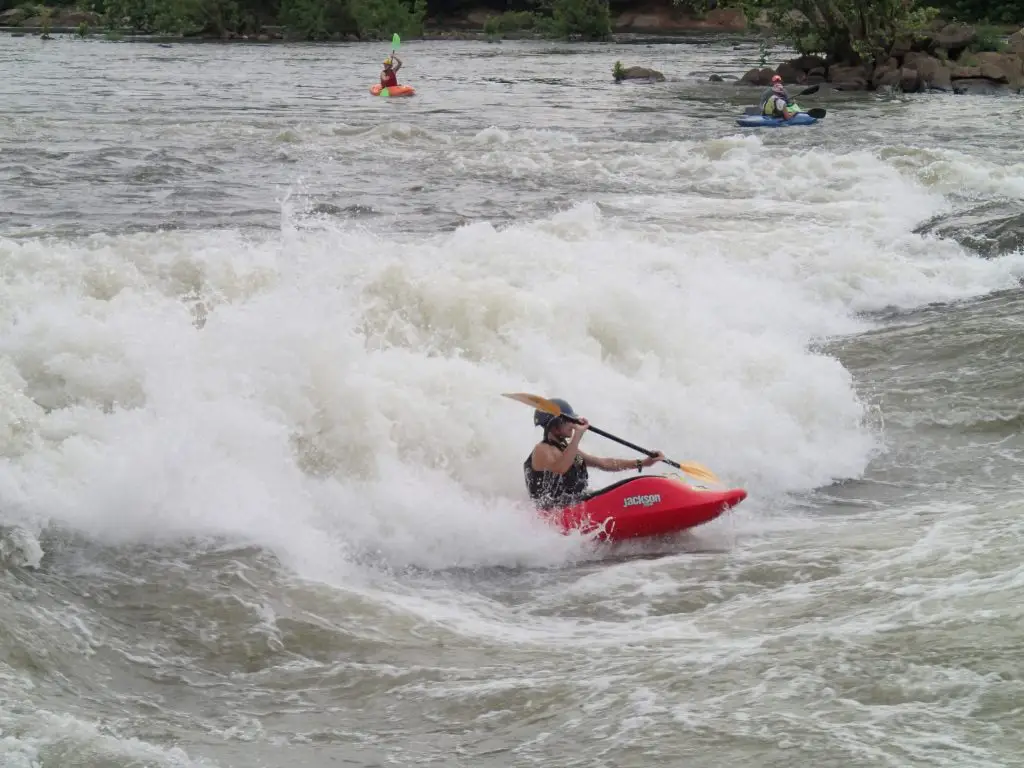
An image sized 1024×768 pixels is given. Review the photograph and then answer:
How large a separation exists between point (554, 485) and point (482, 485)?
617 millimetres

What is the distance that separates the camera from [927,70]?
32.6 metres

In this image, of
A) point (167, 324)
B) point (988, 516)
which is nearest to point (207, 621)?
point (167, 324)

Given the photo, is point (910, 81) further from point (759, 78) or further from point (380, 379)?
point (380, 379)

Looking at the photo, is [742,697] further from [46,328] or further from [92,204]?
[92,204]

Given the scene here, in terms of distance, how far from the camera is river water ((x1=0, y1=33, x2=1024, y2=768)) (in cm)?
469

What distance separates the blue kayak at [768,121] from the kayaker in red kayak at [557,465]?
1768cm

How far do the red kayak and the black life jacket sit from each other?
10 centimetres

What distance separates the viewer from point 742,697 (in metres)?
4.71

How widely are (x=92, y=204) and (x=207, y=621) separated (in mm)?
9844

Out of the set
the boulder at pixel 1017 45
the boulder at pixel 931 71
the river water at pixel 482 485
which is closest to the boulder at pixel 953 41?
the boulder at pixel 1017 45

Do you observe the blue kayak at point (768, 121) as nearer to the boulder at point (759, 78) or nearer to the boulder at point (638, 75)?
the boulder at point (759, 78)

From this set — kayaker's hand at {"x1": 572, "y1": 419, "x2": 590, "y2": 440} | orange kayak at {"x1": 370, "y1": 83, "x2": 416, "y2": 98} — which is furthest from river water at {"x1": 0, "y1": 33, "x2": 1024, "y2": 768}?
orange kayak at {"x1": 370, "y1": 83, "x2": 416, "y2": 98}

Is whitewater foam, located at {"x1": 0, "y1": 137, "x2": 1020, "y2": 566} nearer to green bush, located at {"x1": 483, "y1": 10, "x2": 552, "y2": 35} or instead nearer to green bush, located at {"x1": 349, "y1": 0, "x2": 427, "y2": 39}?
green bush, located at {"x1": 349, "y1": 0, "x2": 427, "y2": 39}

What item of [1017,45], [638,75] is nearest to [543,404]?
[638,75]
